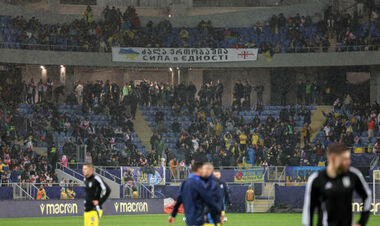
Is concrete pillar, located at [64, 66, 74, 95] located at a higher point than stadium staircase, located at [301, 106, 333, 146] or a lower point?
higher

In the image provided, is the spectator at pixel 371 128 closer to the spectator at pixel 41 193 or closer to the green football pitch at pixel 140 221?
the green football pitch at pixel 140 221

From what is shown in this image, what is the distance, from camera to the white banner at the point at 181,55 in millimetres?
43750

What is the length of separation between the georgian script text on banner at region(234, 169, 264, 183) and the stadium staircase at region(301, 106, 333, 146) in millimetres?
8372

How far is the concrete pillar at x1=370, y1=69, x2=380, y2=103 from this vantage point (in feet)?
143

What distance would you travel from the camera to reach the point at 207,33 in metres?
45.7

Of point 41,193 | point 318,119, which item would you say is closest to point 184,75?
point 318,119

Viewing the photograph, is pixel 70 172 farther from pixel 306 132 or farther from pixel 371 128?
pixel 371 128

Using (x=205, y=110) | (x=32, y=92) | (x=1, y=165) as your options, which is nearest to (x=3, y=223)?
(x=1, y=165)

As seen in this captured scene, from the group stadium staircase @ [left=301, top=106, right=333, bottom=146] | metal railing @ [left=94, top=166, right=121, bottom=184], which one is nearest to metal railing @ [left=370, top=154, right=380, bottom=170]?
stadium staircase @ [left=301, top=106, right=333, bottom=146]

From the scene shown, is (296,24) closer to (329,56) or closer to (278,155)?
(329,56)

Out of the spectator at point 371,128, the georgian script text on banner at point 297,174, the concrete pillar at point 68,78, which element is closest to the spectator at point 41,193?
the georgian script text on banner at point 297,174

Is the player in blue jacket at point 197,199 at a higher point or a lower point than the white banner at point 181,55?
lower

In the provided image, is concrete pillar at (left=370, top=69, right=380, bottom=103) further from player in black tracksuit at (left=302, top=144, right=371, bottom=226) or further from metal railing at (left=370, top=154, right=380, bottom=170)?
player in black tracksuit at (left=302, top=144, right=371, bottom=226)

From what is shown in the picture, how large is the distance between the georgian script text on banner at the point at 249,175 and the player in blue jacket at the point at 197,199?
73.7 feet
